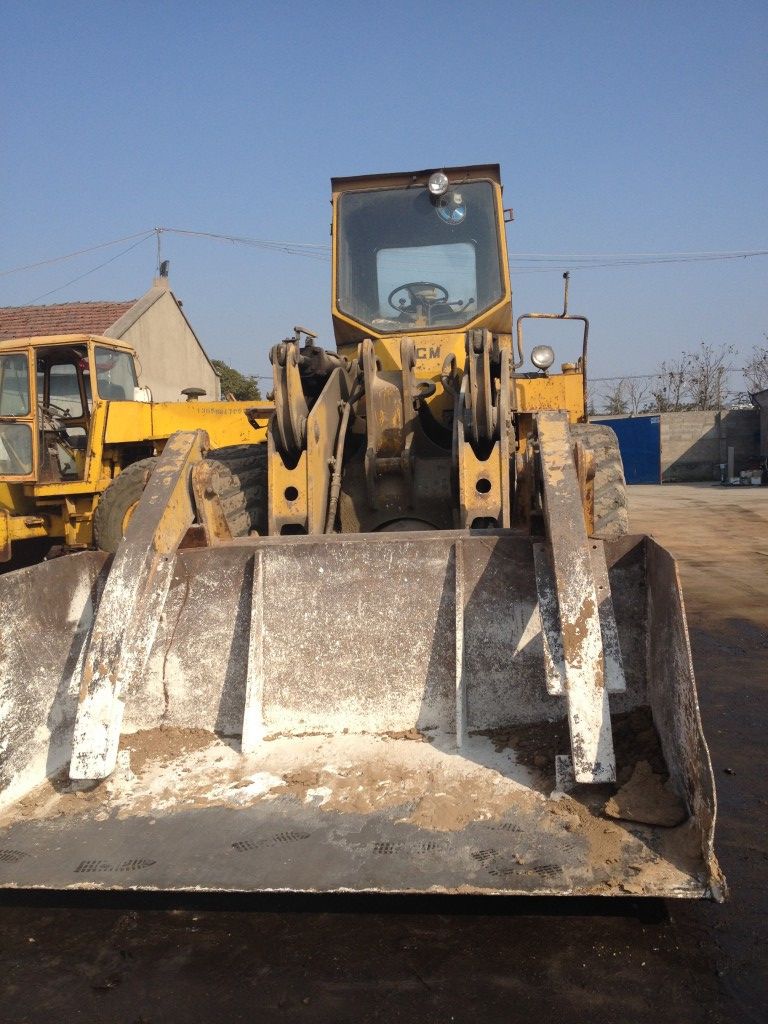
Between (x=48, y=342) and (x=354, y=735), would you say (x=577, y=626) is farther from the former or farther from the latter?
(x=48, y=342)

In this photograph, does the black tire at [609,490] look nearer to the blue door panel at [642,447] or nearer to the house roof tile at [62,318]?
the house roof tile at [62,318]

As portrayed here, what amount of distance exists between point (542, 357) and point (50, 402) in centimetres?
607

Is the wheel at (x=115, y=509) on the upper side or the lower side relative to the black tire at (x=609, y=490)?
lower

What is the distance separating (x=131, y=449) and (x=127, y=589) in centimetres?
654

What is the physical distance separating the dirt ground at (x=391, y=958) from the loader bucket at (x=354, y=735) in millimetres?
213

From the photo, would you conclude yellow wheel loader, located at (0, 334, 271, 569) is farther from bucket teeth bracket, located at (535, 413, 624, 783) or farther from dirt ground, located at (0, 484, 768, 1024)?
dirt ground, located at (0, 484, 768, 1024)

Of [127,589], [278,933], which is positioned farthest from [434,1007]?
[127,589]

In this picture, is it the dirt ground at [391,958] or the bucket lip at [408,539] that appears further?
the bucket lip at [408,539]

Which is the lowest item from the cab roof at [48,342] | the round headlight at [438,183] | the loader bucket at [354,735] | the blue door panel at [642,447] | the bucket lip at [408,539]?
the blue door panel at [642,447]

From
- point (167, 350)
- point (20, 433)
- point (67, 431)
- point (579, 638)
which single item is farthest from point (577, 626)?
point (167, 350)

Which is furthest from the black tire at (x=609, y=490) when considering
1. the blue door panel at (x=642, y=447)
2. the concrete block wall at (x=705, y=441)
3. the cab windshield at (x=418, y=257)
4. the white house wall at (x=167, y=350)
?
the blue door panel at (x=642, y=447)

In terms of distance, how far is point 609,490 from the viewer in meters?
4.98

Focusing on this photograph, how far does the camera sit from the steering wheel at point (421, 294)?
5.69 metres

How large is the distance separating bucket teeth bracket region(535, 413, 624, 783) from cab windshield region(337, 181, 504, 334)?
2452mm
